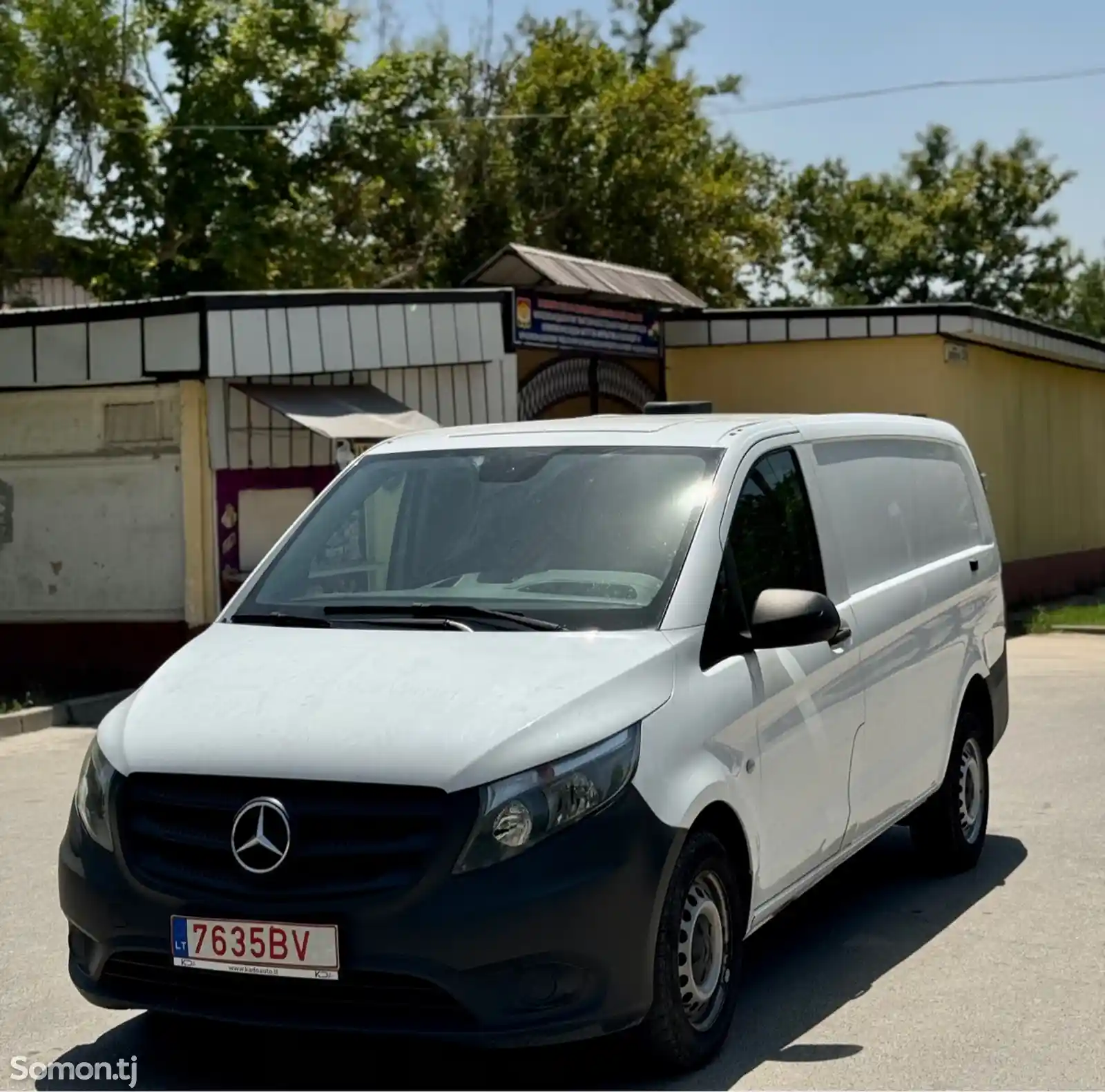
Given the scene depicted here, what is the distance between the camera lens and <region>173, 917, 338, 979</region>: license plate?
4234mm

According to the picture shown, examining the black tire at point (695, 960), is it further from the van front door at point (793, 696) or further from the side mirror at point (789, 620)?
the side mirror at point (789, 620)

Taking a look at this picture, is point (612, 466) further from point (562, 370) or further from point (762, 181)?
point (762, 181)

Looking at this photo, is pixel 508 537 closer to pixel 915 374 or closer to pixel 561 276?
pixel 561 276

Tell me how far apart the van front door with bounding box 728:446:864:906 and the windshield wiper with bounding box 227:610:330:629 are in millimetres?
1280

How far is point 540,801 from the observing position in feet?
14.0

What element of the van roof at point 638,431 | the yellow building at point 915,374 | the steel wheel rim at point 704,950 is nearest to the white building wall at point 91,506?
the yellow building at point 915,374

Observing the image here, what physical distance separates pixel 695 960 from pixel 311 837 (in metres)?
1.17

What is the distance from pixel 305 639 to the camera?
16.6 feet

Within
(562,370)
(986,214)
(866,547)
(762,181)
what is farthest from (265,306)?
(986,214)

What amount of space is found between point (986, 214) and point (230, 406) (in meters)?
38.8

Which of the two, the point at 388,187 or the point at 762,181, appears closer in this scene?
the point at 388,187

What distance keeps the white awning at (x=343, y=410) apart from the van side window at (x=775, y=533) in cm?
803

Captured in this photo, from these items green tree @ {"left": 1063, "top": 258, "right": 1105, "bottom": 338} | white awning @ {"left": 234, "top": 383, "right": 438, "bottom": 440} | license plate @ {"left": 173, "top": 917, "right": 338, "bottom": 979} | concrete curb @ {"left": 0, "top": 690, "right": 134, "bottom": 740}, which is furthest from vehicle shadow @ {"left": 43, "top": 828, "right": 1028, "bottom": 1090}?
green tree @ {"left": 1063, "top": 258, "right": 1105, "bottom": 338}

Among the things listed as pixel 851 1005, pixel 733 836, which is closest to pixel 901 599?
pixel 851 1005
